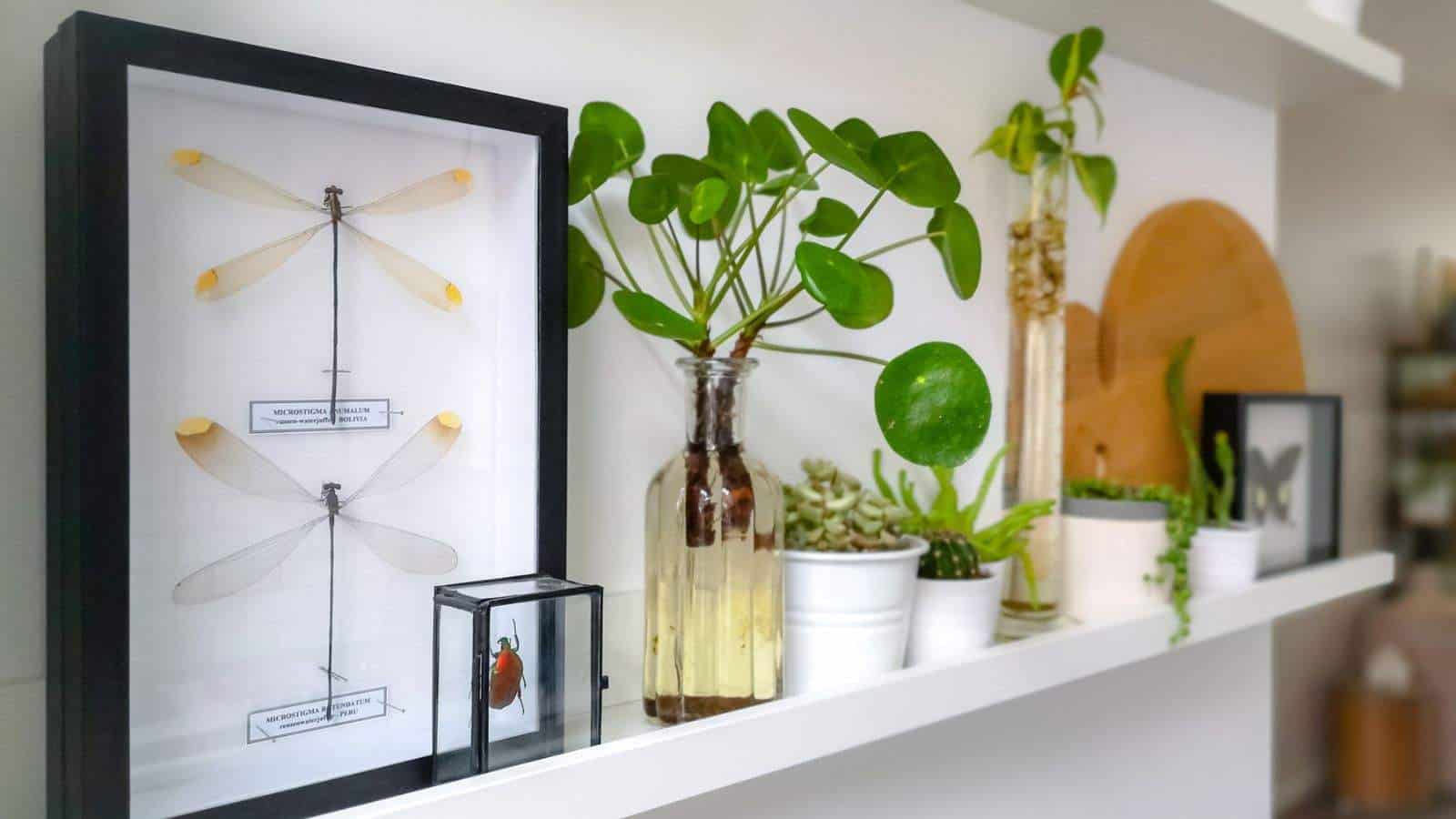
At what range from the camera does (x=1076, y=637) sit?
2.40 feet

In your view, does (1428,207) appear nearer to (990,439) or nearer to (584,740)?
(990,439)

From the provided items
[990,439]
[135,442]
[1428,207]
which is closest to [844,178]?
[990,439]

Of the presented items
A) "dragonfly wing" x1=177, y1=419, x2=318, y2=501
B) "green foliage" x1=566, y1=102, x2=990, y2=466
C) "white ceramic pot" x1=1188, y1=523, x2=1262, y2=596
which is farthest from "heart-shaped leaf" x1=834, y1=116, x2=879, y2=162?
"white ceramic pot" x1=1188, y1=523, x2=1262, y2=596

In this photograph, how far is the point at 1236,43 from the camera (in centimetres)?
95

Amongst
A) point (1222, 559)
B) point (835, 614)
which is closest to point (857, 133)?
point (835, 614)

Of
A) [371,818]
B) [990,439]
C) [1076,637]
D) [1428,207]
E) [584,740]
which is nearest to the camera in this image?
[371,818]

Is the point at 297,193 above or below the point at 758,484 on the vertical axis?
above

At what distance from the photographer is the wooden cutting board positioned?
3.15 feet

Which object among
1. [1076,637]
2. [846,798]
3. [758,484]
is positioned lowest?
[846,798]

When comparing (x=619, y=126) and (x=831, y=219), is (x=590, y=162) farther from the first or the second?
(x=831, y=219)

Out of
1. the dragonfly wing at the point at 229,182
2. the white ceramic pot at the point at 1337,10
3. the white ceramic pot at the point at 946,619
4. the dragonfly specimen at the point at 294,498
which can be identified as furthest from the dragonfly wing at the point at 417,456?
the white ceramic pot at the point at 1337,10

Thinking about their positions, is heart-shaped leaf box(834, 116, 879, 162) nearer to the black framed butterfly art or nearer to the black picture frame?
the black picture frame

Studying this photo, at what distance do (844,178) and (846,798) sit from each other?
0.42 meters

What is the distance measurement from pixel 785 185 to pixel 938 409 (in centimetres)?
16
